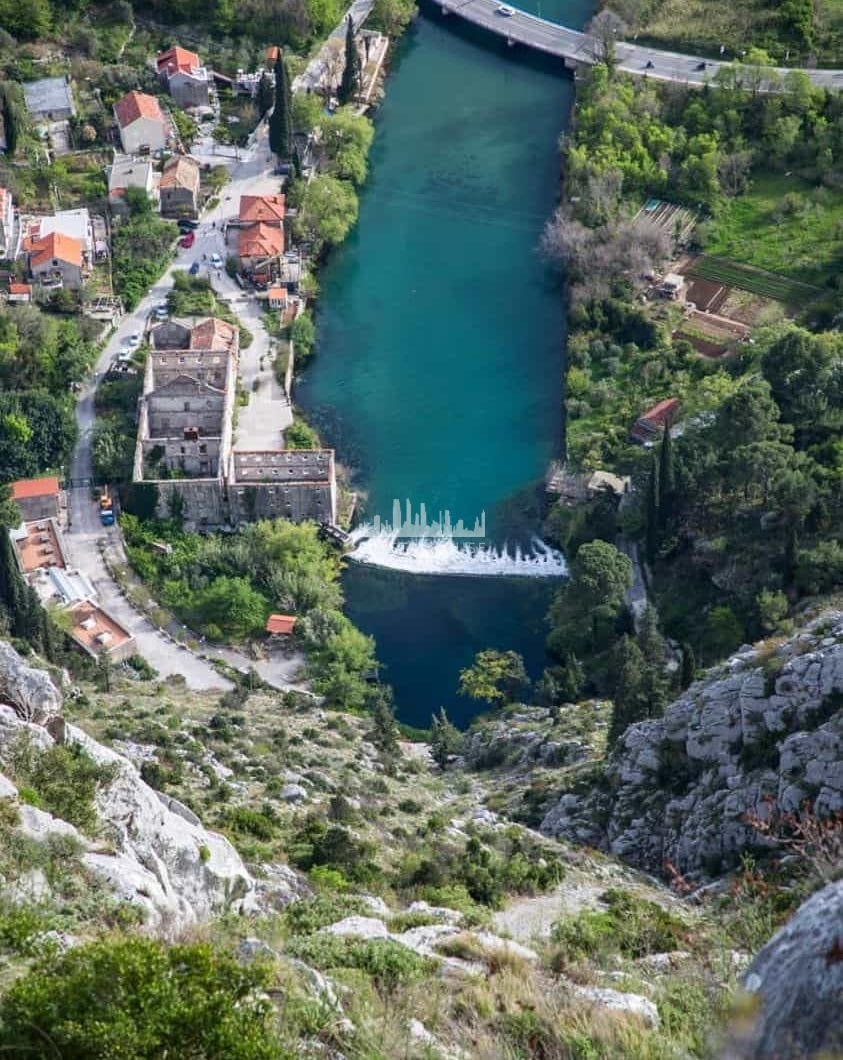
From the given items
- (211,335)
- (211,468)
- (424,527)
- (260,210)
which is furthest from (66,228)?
(424,527)

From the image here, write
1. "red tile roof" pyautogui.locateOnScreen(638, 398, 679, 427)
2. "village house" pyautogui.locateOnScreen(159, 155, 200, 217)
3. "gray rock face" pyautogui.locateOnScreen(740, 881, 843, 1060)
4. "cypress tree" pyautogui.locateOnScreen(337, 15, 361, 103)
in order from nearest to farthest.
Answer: "gray rock face" pyautogui.locateOnScreen(740, 881, 843, 1060), "red tile roof" pyautogui.locateOnScreen(638, 398, 679, 427), "village house" pyautogui.locateOnScreen(159, 155, 200, 217), "cypress tree" pyautogui.locateOnScreen(337, 15, 361, 103)

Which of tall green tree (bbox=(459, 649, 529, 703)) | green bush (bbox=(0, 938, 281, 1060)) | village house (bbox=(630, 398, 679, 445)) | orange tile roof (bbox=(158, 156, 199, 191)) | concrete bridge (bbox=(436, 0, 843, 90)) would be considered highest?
concrete bridge (bbox=(436, 0, 843, 90))

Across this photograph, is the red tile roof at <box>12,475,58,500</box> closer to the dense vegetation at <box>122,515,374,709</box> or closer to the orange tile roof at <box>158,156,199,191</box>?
the dense vegetation at <box>122,515,374,709</box>

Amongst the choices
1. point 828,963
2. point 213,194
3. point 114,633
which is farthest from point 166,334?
point 828,963

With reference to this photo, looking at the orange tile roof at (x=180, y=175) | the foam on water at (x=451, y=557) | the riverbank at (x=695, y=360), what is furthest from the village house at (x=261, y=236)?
the foam on water at (x=451, y=557)

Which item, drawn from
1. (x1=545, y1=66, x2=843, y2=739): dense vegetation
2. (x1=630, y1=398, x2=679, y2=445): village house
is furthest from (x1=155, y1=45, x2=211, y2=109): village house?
(x1=630, y1=398, x2=679, y2=445): village house

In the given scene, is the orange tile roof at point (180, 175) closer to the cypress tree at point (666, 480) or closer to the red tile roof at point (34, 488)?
the red tile roof at point (34, 488)
